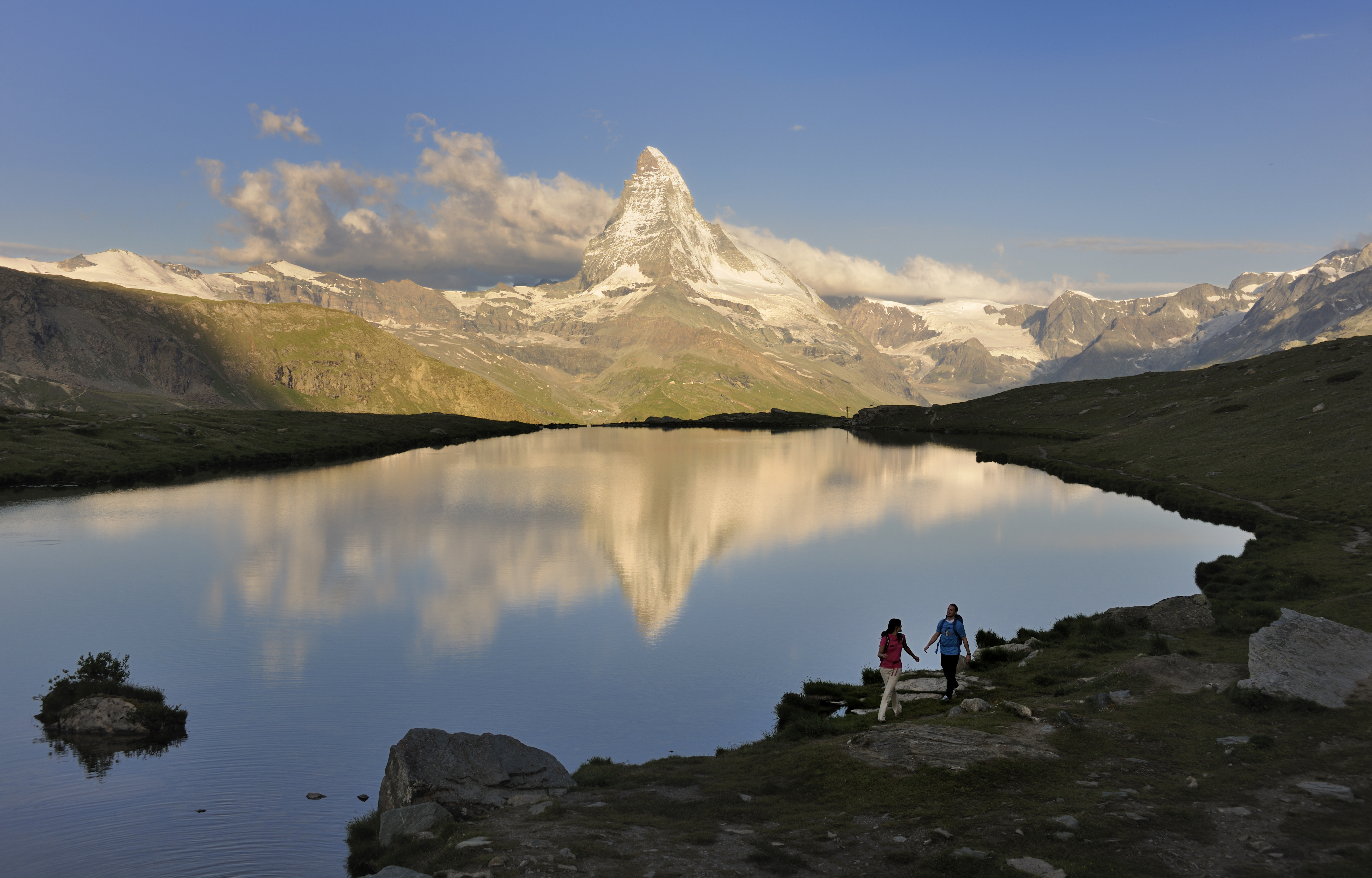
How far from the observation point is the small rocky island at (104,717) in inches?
1143

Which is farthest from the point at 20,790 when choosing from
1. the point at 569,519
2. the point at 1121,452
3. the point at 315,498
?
the point at 1121,452

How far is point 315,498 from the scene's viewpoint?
103 meters

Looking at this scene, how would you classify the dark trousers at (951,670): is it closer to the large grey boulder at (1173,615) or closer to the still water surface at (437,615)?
the still water surface at (437,615)

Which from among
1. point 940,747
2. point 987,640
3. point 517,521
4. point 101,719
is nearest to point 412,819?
point 940,747

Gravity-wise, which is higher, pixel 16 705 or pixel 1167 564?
pixel 1167 564

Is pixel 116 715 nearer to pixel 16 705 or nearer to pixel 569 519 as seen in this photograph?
pixel 16 705

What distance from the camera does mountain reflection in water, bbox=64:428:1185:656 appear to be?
52.6m

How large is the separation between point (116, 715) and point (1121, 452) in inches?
5209

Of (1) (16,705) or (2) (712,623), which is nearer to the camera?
(1) (16,705)

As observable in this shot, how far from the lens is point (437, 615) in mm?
48094

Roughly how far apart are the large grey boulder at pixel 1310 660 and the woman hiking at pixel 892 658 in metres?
10.4

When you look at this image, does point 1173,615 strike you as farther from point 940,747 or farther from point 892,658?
point 940,747

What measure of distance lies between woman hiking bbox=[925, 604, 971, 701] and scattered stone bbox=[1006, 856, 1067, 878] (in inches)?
544

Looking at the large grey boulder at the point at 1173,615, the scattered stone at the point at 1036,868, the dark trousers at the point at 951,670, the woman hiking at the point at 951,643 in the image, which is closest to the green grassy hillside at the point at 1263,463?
the large grey boulder at the point at 1173,615
